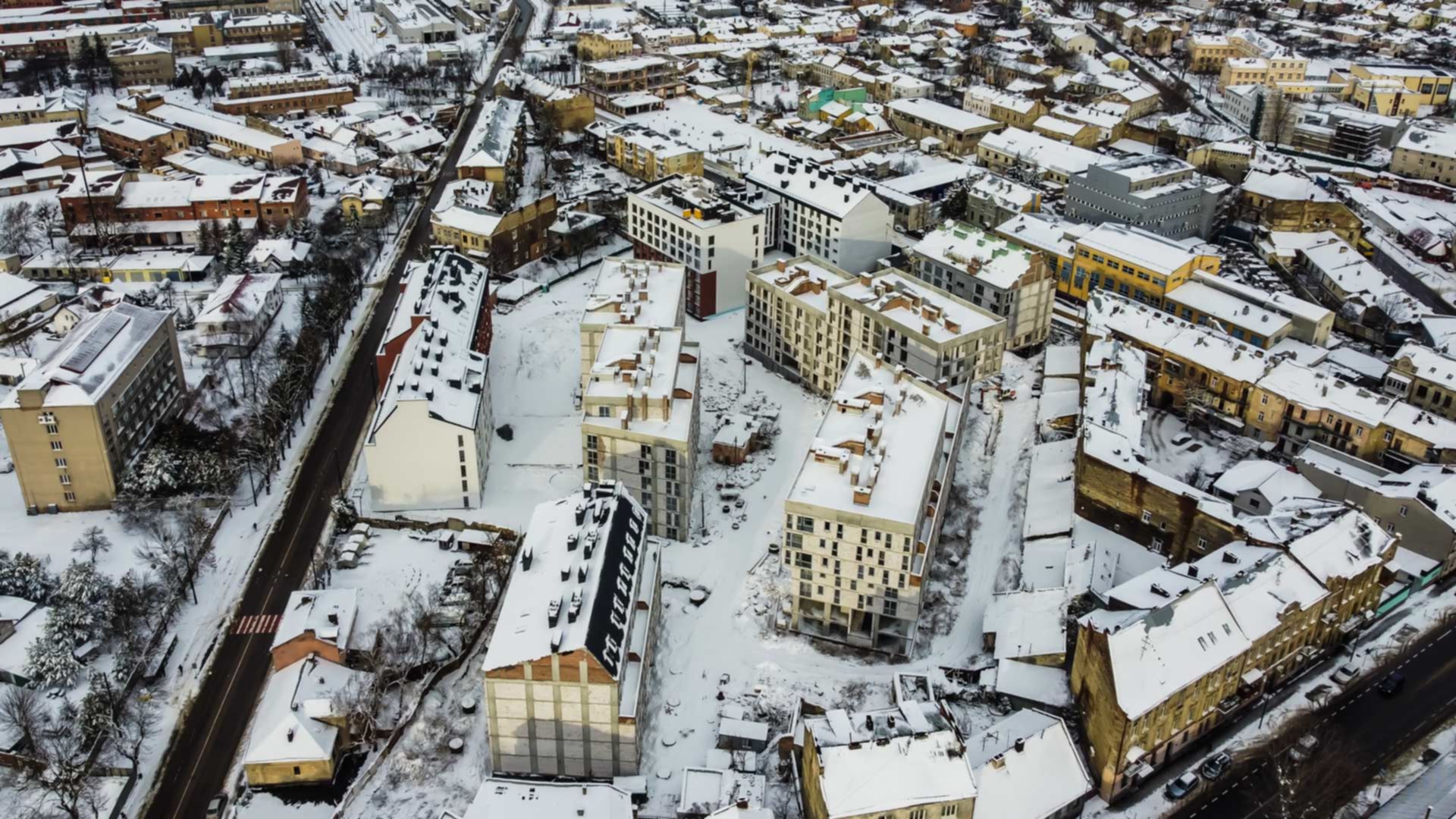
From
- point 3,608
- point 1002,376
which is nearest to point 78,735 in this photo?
point 3,608

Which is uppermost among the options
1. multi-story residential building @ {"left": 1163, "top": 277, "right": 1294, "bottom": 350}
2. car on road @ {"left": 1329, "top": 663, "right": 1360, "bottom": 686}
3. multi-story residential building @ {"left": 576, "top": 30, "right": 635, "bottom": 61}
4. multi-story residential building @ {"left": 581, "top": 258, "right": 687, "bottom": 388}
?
multi-story residential building @ {"left": 576, "top": 30, "right": 635, "bottom": 61}

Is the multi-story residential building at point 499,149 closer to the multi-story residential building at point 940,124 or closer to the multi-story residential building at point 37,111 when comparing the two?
the multi-story residential building at point 940,124

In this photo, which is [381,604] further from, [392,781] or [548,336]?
[548,336]

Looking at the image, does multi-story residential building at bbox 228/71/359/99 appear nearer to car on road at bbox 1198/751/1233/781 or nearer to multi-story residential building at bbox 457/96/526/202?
multi-story residential building at bbox 457/96/526/202

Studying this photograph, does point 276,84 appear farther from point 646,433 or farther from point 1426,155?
point 1426,155

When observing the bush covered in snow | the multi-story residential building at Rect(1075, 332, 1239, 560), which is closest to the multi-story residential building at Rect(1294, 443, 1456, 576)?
the multi-story residential building at Rect(1075, 332, 1239, 560)

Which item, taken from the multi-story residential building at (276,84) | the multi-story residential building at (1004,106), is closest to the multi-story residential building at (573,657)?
the multi-story residential building at (1004,106)

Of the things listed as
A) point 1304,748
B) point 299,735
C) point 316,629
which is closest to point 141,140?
point 316,629
